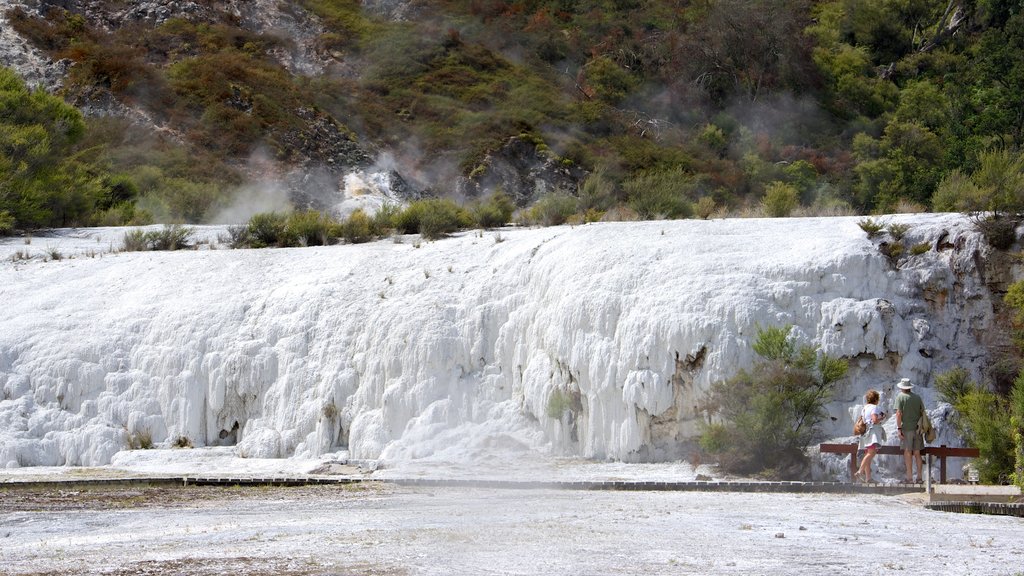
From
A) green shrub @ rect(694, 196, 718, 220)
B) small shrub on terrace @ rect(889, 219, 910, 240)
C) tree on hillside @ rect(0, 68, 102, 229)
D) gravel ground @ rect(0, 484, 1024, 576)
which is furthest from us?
tree on hillside @ rect(0, 68, 102, 229)

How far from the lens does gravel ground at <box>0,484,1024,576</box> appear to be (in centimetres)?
1020

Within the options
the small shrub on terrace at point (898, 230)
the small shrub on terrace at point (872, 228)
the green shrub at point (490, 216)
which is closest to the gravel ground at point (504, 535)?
the small shrub on terrace at point (898, 230)

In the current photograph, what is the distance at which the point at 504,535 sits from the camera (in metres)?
11.7

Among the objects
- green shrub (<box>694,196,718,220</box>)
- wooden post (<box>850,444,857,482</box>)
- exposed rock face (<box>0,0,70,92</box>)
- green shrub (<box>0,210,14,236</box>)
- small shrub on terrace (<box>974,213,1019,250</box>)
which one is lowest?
wooden post (<box>850,444,857,482</box>)

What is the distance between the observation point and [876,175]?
146 feet

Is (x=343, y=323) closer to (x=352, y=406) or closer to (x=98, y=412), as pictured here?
(x=352, y=406)

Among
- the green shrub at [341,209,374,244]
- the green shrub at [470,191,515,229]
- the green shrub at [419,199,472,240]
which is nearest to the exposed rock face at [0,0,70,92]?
the green shrub at [341,209,374,244]

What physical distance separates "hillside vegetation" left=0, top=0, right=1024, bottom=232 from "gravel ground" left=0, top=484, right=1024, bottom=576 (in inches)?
786

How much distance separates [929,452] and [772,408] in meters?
2.54

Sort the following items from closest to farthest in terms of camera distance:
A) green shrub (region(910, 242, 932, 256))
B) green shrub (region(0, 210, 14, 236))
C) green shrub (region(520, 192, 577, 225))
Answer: green shrub (region(910, 242, 932, 256)) → green shrub (region(520, 192, 577, 225)) → green shrub (region(0, 210, 14, 236))

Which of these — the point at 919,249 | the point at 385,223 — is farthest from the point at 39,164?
the point at 919,249

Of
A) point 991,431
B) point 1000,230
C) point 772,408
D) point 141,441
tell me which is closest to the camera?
point 991,431

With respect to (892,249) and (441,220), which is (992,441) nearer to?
(892,249)

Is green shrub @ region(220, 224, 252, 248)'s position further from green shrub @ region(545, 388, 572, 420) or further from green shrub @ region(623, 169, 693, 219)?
green shrub @ region(545, 388, 572, 420)
